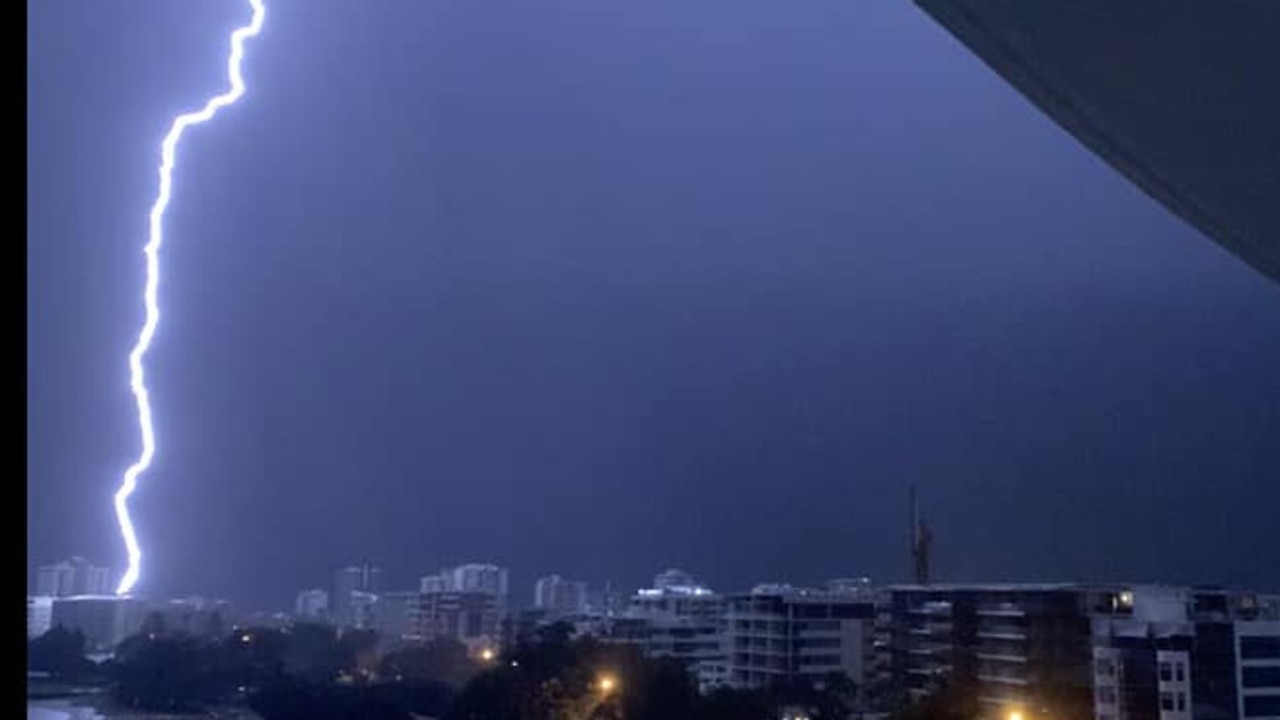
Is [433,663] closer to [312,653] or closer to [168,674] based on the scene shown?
[312,653]

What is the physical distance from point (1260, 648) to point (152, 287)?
270 cm

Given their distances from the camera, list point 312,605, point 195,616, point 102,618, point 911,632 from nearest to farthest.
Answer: point 102,618
point 195,616
point 312,605
point 911,632

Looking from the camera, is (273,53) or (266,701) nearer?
(266,701)

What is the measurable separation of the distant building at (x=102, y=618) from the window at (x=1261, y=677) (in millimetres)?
2370

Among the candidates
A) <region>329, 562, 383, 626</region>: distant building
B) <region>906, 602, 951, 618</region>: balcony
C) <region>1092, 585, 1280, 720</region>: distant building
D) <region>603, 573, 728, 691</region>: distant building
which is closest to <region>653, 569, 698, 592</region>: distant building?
<region>603, 573, 728, 691</region>: distant building

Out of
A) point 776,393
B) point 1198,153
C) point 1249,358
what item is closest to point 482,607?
point 776,393

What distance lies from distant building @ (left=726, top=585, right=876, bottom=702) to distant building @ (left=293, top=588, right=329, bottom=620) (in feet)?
3.19

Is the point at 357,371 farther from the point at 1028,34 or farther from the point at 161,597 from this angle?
the point at 1028,34

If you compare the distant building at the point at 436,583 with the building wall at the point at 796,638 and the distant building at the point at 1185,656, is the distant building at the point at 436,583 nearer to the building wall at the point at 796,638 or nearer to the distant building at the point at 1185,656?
the building wall at the point at 796,638

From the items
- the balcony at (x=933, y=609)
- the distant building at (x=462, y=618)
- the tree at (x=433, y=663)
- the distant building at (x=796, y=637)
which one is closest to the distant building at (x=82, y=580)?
the tree at (x=433, y=663)

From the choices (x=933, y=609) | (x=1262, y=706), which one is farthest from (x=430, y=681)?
(x=1262, y=706)

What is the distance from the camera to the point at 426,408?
375cm

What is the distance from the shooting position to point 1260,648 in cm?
297

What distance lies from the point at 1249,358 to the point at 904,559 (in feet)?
5.54
